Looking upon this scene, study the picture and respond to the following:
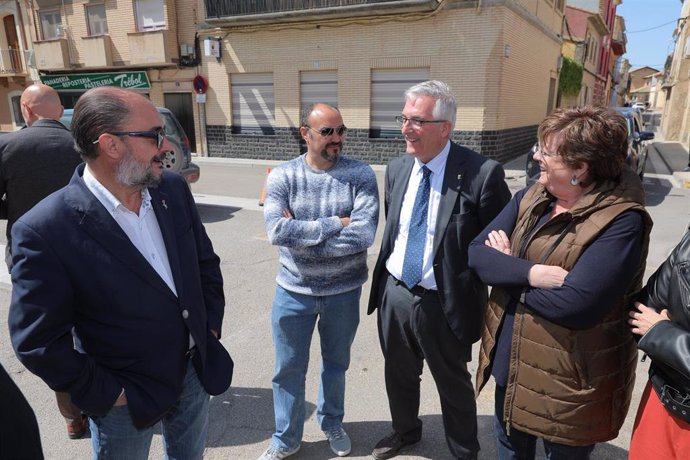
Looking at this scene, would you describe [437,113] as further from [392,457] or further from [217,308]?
[392,457]

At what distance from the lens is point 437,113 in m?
2.38

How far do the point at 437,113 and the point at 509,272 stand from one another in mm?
892

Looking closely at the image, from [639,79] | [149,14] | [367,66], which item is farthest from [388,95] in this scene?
[639,79]

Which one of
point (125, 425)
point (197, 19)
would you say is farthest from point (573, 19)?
point (125, 425)

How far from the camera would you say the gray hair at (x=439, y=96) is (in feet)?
7.82

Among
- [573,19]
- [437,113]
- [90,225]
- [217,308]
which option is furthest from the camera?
[573,19]

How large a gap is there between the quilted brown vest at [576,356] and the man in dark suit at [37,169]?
2.63 m

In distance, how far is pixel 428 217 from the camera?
247cm

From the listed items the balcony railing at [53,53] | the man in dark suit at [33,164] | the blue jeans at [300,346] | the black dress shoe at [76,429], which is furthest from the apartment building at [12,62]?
the blue jeans at [300,346]

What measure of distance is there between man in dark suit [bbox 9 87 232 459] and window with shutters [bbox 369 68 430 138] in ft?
41.6

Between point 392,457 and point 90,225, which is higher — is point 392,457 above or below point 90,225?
below

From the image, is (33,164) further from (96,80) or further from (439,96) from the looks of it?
(96,80)

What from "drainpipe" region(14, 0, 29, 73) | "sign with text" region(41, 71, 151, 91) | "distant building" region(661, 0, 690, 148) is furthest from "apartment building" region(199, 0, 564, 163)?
"drainpipe" region(14, 0, 29, 73)

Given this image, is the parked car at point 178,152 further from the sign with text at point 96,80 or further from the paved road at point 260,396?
the sign with text at point 96,80
